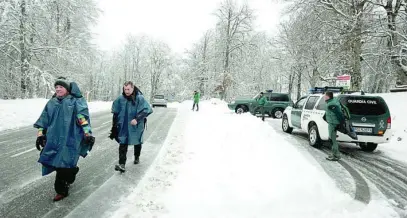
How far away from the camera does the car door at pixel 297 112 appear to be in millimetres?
11195

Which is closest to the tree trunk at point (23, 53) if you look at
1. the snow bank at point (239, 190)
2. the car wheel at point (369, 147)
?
the snow bank at point (239, 190)

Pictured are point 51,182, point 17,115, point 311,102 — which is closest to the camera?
point 51,182

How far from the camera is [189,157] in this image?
7.02 m

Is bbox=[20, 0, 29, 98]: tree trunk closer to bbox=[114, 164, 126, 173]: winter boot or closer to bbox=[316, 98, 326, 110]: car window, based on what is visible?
bbox=[114, 164, 126, 173]: winter boot

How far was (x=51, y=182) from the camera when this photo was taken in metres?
5.09

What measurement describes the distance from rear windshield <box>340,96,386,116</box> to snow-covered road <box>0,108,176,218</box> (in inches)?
225

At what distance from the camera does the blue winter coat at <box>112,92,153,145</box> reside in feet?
18.9

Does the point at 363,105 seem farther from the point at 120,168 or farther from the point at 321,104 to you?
the point at 120,168

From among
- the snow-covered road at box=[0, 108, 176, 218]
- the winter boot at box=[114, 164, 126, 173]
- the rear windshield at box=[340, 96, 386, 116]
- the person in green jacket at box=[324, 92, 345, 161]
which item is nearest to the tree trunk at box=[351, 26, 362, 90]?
the rear windshield at box=[340, 96, 386, 116]

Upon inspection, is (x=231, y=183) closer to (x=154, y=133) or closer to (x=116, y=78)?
(x=154, y=133)

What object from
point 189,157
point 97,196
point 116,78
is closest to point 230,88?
point 189,157

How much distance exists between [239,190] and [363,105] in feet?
19.2

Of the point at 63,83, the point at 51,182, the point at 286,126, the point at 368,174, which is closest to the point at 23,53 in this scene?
the point at 286,126

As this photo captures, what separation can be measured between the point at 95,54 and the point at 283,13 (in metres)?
20.8
